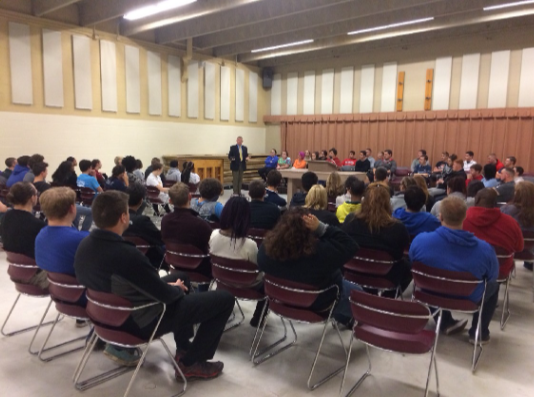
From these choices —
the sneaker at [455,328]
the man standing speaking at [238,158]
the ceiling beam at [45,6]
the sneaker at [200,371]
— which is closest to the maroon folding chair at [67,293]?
the sneaker at [200,371]

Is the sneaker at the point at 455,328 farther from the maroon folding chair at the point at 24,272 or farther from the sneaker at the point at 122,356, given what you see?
the maroon folding chair at the point at 24,272

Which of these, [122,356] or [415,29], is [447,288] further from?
[415,29]

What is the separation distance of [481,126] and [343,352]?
415 inches

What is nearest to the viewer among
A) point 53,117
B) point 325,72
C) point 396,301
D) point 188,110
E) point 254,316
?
point 396,301

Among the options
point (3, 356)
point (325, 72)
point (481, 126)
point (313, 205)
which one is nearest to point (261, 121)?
point (325, 72)

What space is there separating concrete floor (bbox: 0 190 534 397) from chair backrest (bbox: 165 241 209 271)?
2.06ft

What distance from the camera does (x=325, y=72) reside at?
47.9ft

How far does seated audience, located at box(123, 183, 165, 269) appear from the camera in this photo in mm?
3596

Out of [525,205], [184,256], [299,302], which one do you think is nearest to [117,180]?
[184,256]

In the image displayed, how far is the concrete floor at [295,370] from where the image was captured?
8.88 feet

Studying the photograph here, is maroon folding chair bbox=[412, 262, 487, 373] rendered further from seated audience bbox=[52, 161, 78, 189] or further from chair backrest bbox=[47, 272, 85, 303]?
seated audience bbox=[52, 161, 78, 189]

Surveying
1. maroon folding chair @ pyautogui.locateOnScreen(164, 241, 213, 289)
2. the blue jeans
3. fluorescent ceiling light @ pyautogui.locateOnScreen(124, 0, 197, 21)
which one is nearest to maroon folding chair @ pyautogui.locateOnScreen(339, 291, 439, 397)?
maroon folding chair @ pyautogui.locateOnScreen(164, 241, 213, 289)

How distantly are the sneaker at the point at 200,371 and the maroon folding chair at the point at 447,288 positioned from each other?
62.6 inches

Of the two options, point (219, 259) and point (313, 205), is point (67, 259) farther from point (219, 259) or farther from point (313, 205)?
point (313, 205)
